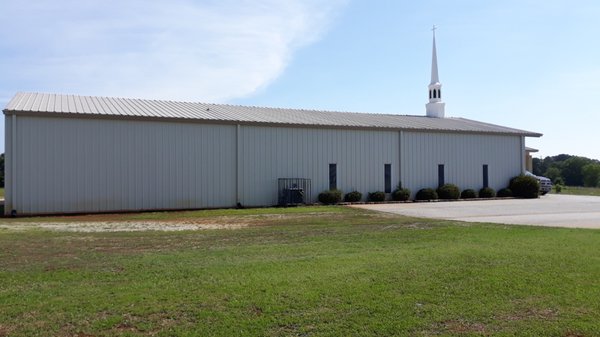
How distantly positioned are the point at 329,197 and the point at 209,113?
24.0 ft

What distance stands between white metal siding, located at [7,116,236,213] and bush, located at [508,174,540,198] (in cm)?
1914

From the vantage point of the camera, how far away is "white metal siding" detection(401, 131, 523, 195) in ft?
97.1

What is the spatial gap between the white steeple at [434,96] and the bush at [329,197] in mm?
16709

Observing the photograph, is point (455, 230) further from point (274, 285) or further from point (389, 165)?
point (389, 165)

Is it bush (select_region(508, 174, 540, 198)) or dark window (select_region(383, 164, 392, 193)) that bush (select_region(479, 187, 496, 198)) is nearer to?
bush (select_region(508, 174, 540, 198))

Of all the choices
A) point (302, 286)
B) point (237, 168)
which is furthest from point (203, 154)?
point (302, 286)

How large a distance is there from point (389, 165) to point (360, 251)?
63.0ft

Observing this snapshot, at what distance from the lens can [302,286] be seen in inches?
275

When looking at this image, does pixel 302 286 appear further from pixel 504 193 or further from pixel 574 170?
pixel 574 170

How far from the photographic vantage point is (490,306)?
20.7ft

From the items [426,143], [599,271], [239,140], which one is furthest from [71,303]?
[426,143]

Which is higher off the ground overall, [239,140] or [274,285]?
[239,140]

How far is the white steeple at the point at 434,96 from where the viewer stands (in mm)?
39375

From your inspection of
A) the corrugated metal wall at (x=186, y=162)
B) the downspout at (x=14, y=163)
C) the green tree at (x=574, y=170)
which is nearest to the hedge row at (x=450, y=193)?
the corrugated metal wall at (x=186, y=162)
